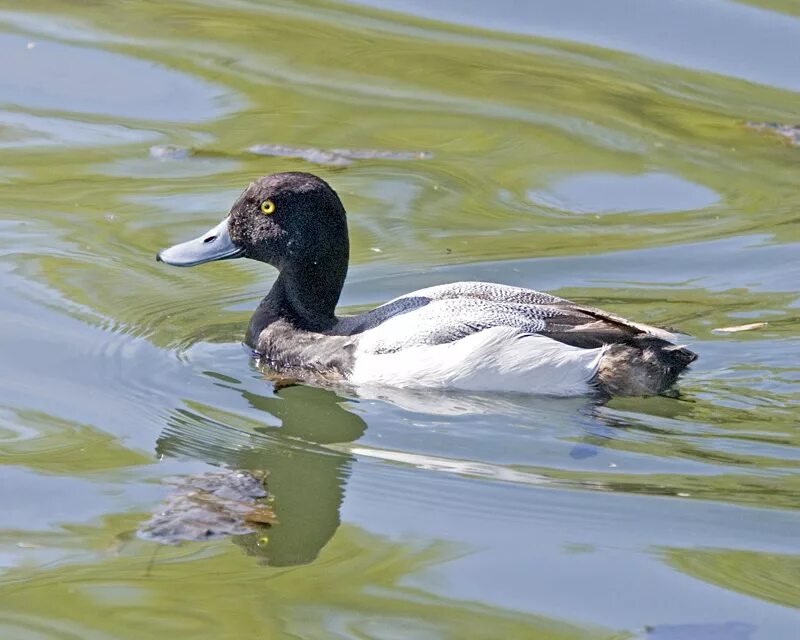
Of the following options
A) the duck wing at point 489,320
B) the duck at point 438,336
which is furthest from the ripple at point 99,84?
the duck wing at point 489,320

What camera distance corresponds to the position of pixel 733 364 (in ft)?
24.9

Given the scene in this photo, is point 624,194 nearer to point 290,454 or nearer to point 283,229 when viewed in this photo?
point 283,229

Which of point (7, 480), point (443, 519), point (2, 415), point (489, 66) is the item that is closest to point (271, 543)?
point (443, 519)

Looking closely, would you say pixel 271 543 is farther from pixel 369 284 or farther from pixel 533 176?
pixel 533 176

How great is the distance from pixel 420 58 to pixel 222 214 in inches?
120

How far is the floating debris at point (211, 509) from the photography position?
551cm

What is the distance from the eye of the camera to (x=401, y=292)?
8.70 meters

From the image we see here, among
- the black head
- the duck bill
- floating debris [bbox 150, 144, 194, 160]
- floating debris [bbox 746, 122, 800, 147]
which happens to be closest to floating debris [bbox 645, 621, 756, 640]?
the black head

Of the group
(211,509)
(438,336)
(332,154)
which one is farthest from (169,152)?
(211,509)

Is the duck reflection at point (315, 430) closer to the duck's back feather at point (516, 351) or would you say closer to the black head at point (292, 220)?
the duck's back feather at point (516, 351)

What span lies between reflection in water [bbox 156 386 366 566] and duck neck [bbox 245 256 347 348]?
60 centimetres

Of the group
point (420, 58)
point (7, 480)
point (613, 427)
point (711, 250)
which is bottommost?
point (7, 480)

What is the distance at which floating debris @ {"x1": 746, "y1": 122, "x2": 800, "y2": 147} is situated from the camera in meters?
10.9

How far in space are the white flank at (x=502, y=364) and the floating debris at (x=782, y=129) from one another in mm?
4422
